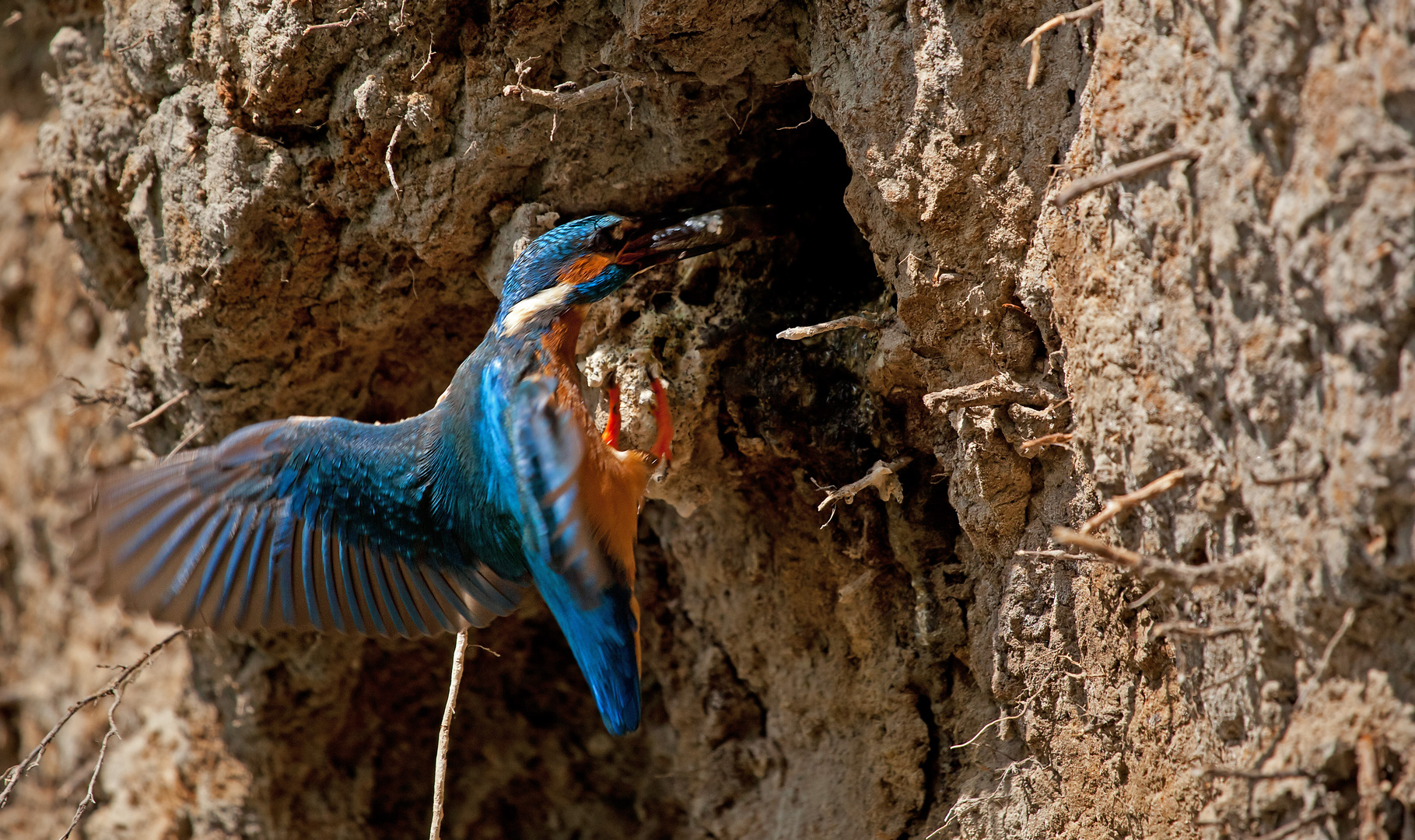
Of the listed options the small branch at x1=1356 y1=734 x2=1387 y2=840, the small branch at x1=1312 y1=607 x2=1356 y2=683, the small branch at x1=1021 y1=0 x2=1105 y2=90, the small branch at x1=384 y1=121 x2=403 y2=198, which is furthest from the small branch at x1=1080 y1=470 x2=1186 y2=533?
the small branch at x1=384 y1=121 x2=403 y2=198

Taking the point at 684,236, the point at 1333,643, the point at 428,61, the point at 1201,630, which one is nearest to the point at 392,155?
the point at 428,61

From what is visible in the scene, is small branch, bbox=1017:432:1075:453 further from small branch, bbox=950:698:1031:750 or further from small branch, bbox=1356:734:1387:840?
small branch, bbox=1356:734:1387:840

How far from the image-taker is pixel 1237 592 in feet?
5.27

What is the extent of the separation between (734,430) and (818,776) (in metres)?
0.94

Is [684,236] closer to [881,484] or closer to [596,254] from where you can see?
[596,254]

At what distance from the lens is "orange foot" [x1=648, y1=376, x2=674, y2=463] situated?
2375mm

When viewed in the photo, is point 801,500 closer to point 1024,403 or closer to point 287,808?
point 1024,403

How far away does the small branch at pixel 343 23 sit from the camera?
2.33 m

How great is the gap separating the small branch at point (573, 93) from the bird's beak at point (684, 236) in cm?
30

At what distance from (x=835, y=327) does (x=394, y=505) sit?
1.06m

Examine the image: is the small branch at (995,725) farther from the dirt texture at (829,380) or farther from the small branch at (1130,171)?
the small branch at (1130,171)

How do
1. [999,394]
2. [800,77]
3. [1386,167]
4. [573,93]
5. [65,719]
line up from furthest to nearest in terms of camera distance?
[65,719] → [573,93] → [800,77] → [999,394] → [1386,167]

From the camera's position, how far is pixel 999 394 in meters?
2.00

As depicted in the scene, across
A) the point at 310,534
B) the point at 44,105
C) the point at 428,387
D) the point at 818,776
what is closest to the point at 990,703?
the point at 818,776
